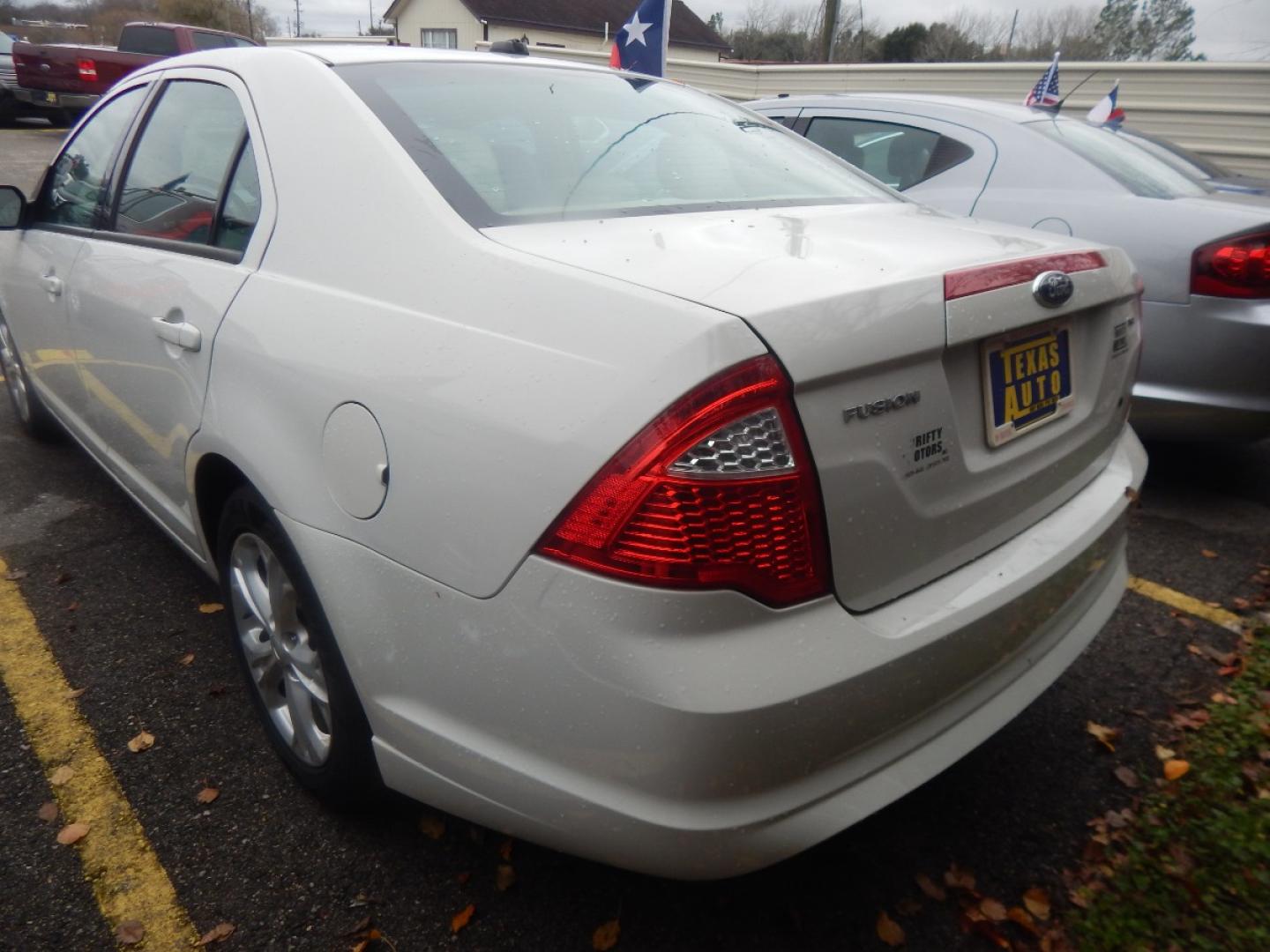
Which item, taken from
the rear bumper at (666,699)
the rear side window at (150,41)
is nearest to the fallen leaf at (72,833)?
the rear bumper at (666,699)

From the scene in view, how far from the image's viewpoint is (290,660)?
2.12 metres

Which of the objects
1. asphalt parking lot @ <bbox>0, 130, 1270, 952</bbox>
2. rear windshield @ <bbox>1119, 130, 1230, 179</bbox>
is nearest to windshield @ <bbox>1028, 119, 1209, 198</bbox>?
rear windshield @ <bbox>1119, 130, 1230, 179</bbox>

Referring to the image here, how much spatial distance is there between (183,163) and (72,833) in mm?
1681

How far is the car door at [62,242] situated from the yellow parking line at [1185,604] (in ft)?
11.8

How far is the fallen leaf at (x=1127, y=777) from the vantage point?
2330 mm

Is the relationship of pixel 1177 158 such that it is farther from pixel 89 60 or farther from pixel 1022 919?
pixel 89 60

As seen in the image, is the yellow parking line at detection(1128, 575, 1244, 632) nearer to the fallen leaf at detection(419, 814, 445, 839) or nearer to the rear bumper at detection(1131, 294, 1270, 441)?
the rear bumper at detection(1131, 294, 1270, 441)

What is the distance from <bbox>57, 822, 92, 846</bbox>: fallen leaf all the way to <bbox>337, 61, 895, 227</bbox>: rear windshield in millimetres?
1603

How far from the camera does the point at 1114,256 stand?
6.70ft

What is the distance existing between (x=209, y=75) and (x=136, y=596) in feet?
5.34

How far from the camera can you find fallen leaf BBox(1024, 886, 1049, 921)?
1956 millimetres

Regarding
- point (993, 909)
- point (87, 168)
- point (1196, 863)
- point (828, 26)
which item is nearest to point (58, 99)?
point (828, 26)

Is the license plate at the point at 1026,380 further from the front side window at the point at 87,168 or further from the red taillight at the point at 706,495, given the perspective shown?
the front side window at the point at 87,168

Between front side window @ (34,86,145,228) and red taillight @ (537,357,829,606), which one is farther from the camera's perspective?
front side window @ (34,86,145,228)
